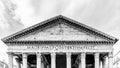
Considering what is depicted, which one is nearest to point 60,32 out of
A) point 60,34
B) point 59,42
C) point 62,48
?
point 60,34

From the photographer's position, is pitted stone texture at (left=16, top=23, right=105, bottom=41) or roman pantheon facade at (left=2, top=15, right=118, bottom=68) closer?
roman pantheon facade at (left=2, top=15, right=118, bottom=68)

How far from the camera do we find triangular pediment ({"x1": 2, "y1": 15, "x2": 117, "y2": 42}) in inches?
741

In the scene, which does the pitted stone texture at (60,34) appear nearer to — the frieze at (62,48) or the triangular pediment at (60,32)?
the triangular pediment at (60,32)

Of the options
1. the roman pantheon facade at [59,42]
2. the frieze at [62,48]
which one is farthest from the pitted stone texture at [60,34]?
the frieze at [62,48]

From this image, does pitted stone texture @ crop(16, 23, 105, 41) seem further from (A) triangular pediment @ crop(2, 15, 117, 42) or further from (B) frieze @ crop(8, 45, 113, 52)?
(B) frieze @ crop(8, 45, 113, 52)

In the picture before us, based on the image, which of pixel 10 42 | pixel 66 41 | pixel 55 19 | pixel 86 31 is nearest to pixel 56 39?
pixel 66 41

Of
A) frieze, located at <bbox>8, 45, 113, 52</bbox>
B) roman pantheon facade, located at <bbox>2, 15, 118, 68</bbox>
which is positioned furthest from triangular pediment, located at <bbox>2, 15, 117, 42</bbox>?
frieze, located at <bbox>8, 45, 113, 52</bbox>

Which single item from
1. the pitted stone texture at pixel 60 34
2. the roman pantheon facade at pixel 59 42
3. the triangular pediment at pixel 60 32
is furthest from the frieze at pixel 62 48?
the pitted stone texture at pixel 60 34

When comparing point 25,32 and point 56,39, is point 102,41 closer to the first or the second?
point 56,39

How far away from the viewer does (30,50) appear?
18797 millimetres

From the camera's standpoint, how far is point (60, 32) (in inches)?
749

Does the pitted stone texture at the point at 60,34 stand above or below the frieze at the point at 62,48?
above

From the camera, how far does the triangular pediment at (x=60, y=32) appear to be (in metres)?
18.8

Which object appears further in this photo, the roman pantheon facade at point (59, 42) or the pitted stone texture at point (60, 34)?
the pitted stone texture at point (60, 34)
